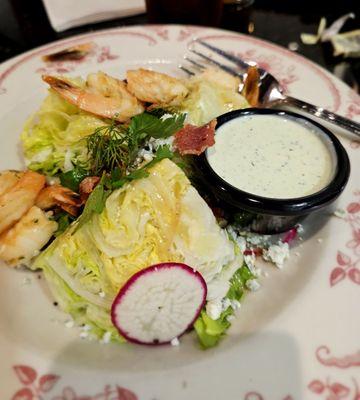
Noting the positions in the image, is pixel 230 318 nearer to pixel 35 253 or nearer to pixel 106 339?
pixel 106 339

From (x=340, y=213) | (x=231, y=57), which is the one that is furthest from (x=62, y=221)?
(x=231, y=57)

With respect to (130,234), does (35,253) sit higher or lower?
A: lower

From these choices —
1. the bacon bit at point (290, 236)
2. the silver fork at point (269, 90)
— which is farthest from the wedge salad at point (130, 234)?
the silver fork at point (269, 90)

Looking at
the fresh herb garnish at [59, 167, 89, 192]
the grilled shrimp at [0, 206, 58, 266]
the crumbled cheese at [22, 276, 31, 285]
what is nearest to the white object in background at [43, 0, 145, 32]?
the fresh herb garnish at [59, 167, 89, 192]

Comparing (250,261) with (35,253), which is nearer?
(35,253)

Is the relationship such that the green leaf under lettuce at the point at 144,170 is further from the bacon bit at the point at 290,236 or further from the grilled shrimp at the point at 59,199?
the bacon bit at the point at 290,236

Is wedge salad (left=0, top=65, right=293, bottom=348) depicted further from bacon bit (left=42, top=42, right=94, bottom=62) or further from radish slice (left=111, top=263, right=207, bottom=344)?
bacon bit (left=42, top=42, right=94, bottom=62)

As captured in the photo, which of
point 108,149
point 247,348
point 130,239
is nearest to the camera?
point 247,348
